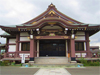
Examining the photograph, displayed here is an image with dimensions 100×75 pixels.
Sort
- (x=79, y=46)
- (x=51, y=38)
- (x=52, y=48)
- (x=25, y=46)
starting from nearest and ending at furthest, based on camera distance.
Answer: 1. (x=51, y=38)
2. (x=79, y=46)
3. (x=25, y=46)
4. (x=52, y=48)

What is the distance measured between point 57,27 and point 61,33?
1.02 meters

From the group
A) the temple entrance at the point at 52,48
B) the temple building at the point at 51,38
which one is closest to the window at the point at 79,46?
the temple building at the point at 51,38

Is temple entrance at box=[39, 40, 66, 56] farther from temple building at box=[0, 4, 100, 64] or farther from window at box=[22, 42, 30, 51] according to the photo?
window at box=[22, 42, 30, 51]

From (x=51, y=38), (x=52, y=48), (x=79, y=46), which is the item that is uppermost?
(x=51, y=38)

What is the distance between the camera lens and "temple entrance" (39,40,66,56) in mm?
14570

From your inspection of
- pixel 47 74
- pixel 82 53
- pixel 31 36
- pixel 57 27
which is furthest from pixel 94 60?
pixel 31 36

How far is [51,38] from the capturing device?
1152 cm

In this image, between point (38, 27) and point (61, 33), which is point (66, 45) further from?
point (38, 27)

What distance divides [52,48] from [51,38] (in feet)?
11.6

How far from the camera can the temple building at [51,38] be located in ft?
36.5

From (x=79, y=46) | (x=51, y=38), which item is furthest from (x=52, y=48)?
(x=79, y=46)

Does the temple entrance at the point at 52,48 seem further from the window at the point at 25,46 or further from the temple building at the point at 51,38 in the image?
the window at the point at 25,46

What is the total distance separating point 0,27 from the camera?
11.3 meters

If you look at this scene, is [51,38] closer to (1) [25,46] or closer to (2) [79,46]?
(1) [25,46]
